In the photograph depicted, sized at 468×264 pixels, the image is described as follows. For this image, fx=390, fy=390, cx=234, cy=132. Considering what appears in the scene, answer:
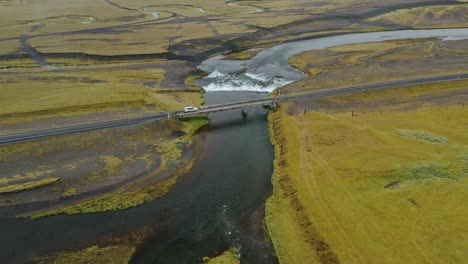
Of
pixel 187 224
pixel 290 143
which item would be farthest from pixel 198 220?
pixel 290 143

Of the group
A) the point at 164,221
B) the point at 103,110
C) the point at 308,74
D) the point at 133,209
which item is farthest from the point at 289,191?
the point at 308,74

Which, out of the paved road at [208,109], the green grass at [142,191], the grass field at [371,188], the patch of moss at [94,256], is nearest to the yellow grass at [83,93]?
the paved road at [208,109]

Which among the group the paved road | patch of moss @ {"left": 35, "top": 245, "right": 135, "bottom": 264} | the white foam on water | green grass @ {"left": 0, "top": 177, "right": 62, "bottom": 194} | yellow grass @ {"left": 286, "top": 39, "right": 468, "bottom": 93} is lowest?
patch of moss @ {"left": 35, "top": 245, "right": 135, "bottom": 264}

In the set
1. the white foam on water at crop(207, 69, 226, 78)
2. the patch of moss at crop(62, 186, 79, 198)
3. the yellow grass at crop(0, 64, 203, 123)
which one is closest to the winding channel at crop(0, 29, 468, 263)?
the patch of moss at crop(62, 186, 79, 198)

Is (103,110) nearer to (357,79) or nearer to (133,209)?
(133,209)

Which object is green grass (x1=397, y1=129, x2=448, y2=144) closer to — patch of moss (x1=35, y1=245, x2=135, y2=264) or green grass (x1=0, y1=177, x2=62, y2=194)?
patch of moss (x1=35, y1=245, x2=135, y2=264)

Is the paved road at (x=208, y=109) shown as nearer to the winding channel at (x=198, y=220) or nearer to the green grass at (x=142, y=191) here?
the winding channel at (x=198, y=220)
